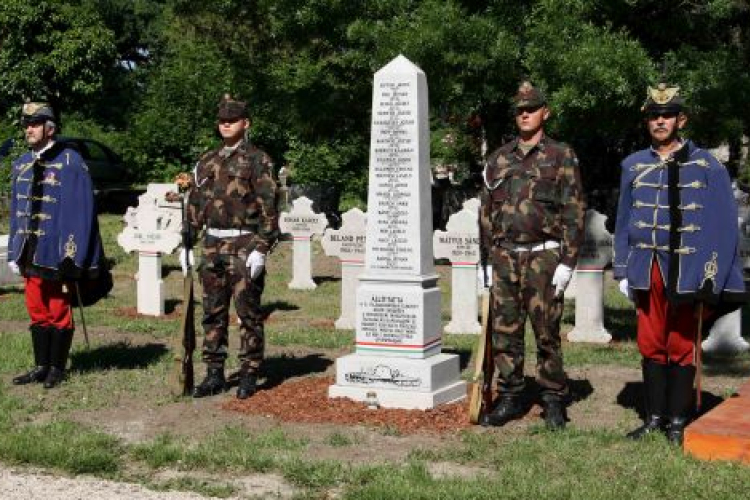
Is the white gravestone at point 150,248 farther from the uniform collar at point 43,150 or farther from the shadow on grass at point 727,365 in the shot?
the shadow on grass at point 727,365

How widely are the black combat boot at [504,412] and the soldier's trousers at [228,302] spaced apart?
1.85m

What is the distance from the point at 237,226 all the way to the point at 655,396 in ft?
10.1

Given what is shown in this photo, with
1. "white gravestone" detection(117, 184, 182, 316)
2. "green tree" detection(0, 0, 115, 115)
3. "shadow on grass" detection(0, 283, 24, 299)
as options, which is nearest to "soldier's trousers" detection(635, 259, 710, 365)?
"white gravestone" detection(117, 184, 182, 316)

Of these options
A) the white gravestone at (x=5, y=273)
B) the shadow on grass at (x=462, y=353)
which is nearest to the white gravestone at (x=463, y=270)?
Answer: the shadow on grass at (x=462, y=353)

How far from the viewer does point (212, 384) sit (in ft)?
28.2

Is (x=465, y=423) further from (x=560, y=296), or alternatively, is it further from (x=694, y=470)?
(x=694, y=470)

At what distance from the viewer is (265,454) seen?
6.62m

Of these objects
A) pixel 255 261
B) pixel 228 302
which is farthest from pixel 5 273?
pixel 255 261

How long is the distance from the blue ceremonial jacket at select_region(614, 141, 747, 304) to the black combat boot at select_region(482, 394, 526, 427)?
1153 millimetres

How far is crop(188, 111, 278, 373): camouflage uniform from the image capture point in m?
8.27

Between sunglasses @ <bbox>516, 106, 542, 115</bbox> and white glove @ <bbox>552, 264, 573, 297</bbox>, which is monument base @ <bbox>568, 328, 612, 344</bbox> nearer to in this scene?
white glove @ <bbox>552, 264, 573, 297</bbox>

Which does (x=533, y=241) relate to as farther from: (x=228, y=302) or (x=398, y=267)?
(x=228, y=302)

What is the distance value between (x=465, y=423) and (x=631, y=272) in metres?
1.45

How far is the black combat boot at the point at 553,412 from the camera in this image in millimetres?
7368
